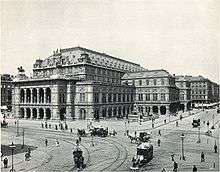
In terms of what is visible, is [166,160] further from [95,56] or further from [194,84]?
[194,84]

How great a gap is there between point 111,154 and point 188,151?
9.16 metres

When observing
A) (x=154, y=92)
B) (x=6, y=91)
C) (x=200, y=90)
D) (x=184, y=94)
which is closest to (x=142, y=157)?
(x=154, y=92)

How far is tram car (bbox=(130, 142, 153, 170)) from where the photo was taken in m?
27.1

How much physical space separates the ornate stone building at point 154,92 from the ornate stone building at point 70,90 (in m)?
5.87

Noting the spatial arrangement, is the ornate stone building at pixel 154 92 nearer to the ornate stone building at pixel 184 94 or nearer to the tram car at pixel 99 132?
the ornate stone building at pixel 184 94

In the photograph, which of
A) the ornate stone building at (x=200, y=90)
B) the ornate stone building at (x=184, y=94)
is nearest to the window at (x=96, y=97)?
the ornate stone building at (x=184, y=94)

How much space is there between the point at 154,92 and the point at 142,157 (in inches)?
2549

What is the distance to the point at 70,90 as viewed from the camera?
73.4m

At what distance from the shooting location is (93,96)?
7175 cm

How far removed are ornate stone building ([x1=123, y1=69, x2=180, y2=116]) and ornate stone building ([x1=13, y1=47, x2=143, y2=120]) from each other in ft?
19.3

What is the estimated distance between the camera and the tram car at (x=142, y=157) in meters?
27.1

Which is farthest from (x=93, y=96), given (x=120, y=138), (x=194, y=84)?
(x=194, y=84)

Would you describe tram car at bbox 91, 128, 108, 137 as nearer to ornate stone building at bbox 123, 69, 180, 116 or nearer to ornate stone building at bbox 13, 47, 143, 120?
ornate stone building at bbox 13, 47, 143, 120

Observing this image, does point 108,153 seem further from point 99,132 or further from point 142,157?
point 99,132
